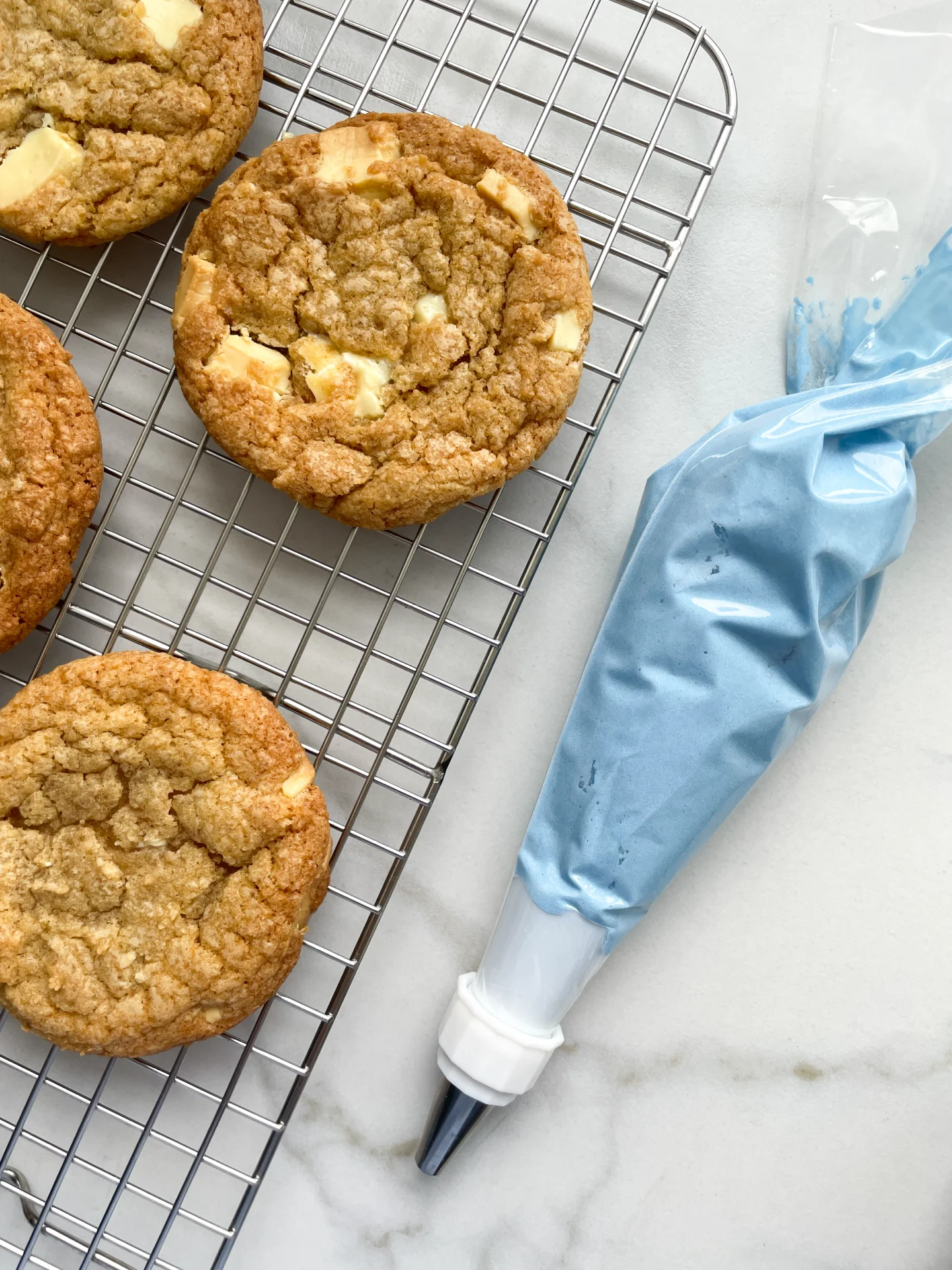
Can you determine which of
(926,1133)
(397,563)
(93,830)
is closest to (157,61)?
(397,563)

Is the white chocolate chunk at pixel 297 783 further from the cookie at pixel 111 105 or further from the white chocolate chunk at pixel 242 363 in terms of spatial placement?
the cookie at pixel 111 105

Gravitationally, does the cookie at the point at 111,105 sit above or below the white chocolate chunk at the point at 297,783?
above

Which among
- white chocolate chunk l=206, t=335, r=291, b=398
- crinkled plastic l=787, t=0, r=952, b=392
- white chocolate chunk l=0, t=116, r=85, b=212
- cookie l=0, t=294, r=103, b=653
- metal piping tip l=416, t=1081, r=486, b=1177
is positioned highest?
crinkled plastic l=787, t=0, r=952, b=392

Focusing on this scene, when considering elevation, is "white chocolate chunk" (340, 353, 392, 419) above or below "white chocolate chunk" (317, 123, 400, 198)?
below

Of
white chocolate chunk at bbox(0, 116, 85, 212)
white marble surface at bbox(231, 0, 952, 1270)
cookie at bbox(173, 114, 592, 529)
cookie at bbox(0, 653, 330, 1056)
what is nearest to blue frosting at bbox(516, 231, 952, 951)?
white marble surface at bbox(231, 0, 952, 1270)

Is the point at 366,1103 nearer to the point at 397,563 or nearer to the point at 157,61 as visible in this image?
the point at 397,563

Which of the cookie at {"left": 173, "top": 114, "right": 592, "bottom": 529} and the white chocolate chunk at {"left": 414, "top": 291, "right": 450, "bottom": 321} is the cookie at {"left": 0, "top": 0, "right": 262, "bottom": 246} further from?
the white chocolate chunk at {"left": 414, "top": 291, "right": 450, "bottom": 321}

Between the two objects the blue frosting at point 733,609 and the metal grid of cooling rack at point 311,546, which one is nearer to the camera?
the blue frosting at point 733,609

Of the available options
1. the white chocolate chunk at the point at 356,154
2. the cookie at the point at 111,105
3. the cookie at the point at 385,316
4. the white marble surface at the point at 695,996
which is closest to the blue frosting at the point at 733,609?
the white marble surface at the point at 695,996
